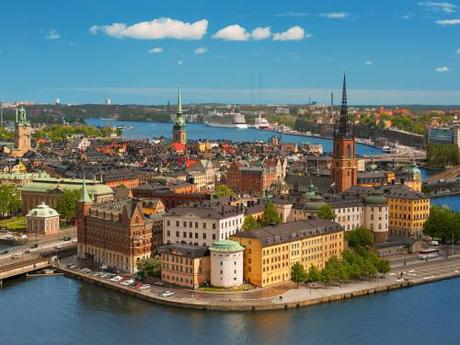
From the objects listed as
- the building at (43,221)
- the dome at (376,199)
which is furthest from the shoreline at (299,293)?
the building at (43,221)

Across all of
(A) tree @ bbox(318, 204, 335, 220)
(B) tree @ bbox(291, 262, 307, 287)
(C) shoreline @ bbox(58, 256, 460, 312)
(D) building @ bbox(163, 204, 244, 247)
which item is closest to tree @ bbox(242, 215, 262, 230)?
(D) building @ bbox(163, 204, 244, 247)

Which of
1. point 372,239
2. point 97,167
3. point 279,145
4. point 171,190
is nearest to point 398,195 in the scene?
point 372,239

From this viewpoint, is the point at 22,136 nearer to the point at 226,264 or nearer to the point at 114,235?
the point at 114,235

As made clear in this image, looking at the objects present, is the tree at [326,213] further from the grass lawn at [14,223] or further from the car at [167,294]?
the grass lawn at [14,223]

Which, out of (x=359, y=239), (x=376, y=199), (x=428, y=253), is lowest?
(x=428, y=253)

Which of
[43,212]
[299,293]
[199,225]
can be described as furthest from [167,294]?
[43,212]

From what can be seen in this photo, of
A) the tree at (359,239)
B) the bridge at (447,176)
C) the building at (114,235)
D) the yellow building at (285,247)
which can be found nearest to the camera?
the yellow building at (285,247)

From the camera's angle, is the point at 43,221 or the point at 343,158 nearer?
the point at 43,221
